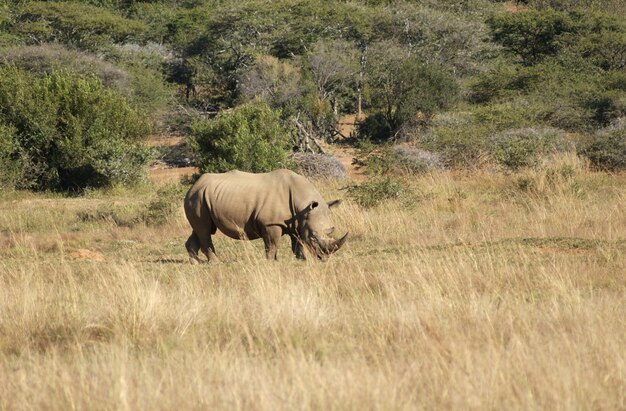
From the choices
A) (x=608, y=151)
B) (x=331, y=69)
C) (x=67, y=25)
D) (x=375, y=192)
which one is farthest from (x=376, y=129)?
(x=67, y=25)

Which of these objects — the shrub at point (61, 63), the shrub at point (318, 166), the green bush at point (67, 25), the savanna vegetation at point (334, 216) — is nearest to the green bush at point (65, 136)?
the savanna vegetation at point (334, 216)

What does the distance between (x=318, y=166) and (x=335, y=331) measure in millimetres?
17651

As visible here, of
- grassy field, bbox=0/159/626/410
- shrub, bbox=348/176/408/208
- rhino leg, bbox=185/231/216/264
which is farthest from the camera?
shrub, bbox=348/176/408/208

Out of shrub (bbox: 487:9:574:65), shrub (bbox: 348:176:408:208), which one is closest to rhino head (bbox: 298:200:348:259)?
shrub (bbox: 348:176:408:208)

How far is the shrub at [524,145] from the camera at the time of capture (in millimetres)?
19375

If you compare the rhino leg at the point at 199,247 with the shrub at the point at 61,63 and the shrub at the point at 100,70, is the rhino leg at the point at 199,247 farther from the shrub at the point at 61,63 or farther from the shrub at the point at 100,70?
the shrub at the point at 61,63

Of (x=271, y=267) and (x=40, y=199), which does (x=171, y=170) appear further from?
(x=271, y=267)

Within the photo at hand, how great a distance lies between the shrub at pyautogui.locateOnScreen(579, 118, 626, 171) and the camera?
2192 centimetres

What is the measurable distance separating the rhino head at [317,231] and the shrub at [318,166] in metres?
12.3

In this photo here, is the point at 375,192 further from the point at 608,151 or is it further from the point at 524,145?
the point at 608,151

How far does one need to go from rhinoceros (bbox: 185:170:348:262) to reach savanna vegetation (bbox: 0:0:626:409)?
39 centimetres

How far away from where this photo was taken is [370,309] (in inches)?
266

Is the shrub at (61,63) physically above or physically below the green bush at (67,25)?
above

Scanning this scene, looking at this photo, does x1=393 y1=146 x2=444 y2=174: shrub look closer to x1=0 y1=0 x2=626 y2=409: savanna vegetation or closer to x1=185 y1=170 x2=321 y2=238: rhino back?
x1=0 y1=0 x2=626 y2=409: savanna vegetation
